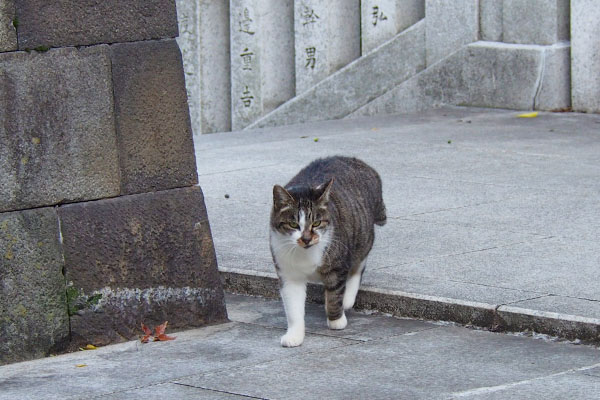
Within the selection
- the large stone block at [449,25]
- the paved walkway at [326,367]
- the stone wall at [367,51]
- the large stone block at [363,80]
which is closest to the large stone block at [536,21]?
the stone wall at [367,51]

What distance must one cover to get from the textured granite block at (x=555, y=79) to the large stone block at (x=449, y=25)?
42.7 inches

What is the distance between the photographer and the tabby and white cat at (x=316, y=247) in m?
5.17

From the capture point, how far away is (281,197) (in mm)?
5242

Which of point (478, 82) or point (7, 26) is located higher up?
point (7, 26)

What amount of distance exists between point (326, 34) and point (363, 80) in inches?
29.9

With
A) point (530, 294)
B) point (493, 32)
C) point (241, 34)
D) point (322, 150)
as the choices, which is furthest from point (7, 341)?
point (241, 34)

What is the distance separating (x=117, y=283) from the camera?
540 cm

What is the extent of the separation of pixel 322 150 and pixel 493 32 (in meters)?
3.07

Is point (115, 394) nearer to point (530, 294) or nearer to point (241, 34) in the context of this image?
point (530, 294)

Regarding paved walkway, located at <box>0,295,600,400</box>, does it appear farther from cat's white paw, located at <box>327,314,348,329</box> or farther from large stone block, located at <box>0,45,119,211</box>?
large stone block, located at <box>0,45,119,211</box>

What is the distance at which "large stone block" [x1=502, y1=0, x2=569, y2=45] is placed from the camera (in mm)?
11703

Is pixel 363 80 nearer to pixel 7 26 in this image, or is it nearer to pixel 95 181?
pixel 95 181

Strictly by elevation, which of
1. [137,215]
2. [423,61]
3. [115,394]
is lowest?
[115,394]

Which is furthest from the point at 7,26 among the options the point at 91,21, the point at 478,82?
the point at 478,82
